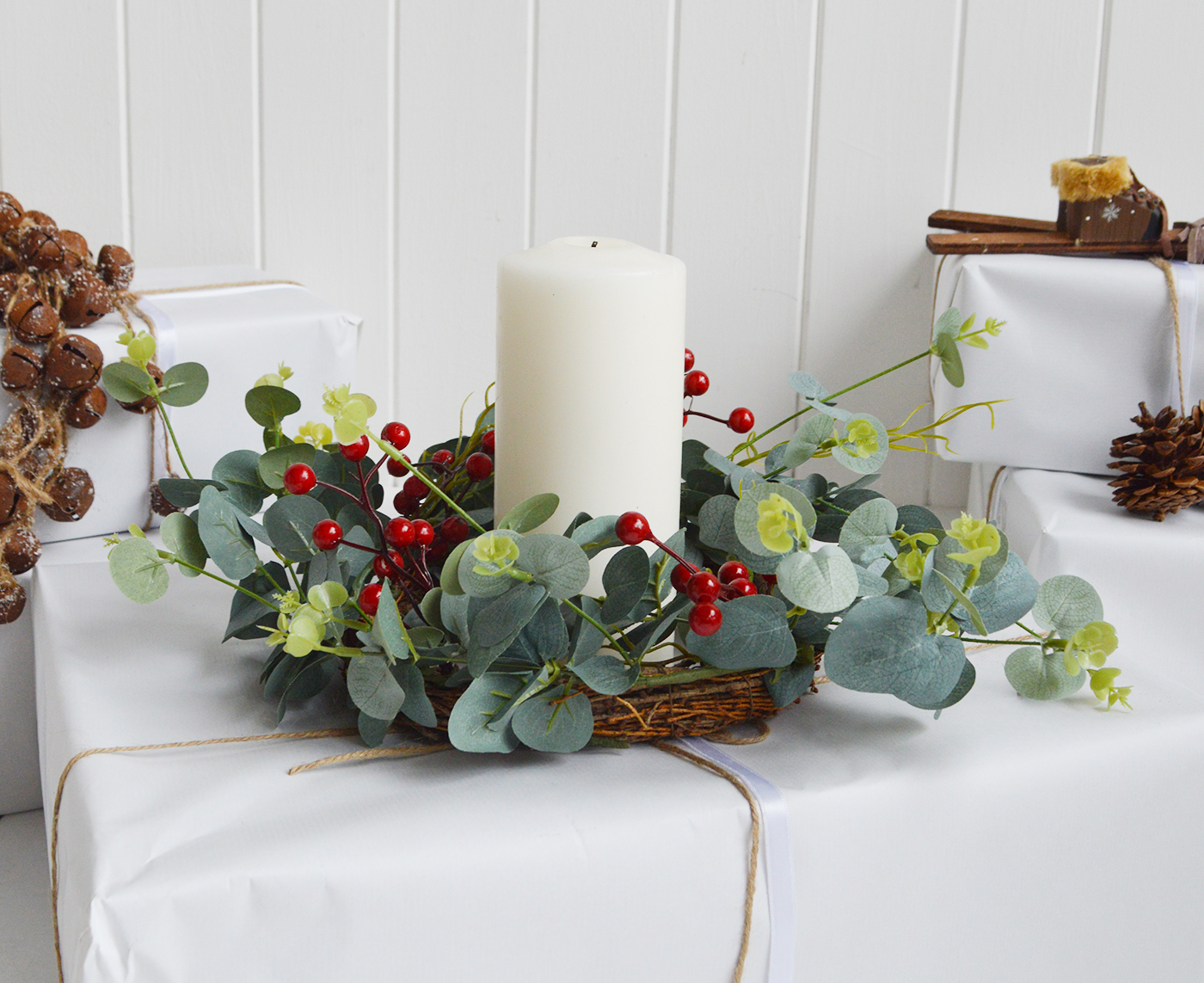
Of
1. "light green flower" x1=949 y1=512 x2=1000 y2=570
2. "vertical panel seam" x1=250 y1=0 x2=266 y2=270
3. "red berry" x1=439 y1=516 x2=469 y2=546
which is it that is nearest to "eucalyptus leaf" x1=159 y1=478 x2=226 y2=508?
"red berry" x1=439 y1=516 x2=469 y2=546

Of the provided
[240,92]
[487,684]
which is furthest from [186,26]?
[487,684]

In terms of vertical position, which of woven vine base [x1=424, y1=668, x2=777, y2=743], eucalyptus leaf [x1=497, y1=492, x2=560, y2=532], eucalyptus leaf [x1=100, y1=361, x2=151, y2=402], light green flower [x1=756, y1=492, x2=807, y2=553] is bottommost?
woven vine base [x1=424, y1=668, x2=777, y2=743]

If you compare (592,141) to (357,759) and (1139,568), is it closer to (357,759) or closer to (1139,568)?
(1139,568)

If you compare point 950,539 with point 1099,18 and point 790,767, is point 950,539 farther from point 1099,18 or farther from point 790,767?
point 1099,18

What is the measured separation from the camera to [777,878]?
1.37 ft

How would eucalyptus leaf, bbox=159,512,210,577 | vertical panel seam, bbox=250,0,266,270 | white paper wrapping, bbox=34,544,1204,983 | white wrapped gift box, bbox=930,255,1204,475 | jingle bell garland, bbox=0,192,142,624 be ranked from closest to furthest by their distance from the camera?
white paper wrapping, bbox=34,544,1204,983
eucalyptus leaf, bbox=159,512,210,577
jingle bell garland, bbox=0,192,142,624
white wrapped gift box, bbox=930,255,1204,475
vertical panel seam, bbox=250,0,266,270

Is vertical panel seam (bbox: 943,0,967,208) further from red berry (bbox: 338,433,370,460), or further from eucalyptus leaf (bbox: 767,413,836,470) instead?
red berry (bbox: 338,433,370,460)

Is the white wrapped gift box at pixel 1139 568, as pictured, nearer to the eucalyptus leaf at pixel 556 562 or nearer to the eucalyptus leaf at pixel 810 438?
the eucalyptus leaf at pixel 810 438

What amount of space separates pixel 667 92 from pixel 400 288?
0.28 m

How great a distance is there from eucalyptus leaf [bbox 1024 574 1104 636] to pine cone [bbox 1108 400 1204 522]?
1.12 feet

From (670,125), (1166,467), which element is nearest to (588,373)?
(1166,467)

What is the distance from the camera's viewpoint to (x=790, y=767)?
442 millimetres

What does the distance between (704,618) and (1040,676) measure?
0.16 meters

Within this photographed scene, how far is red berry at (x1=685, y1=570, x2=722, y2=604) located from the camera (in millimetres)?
404
